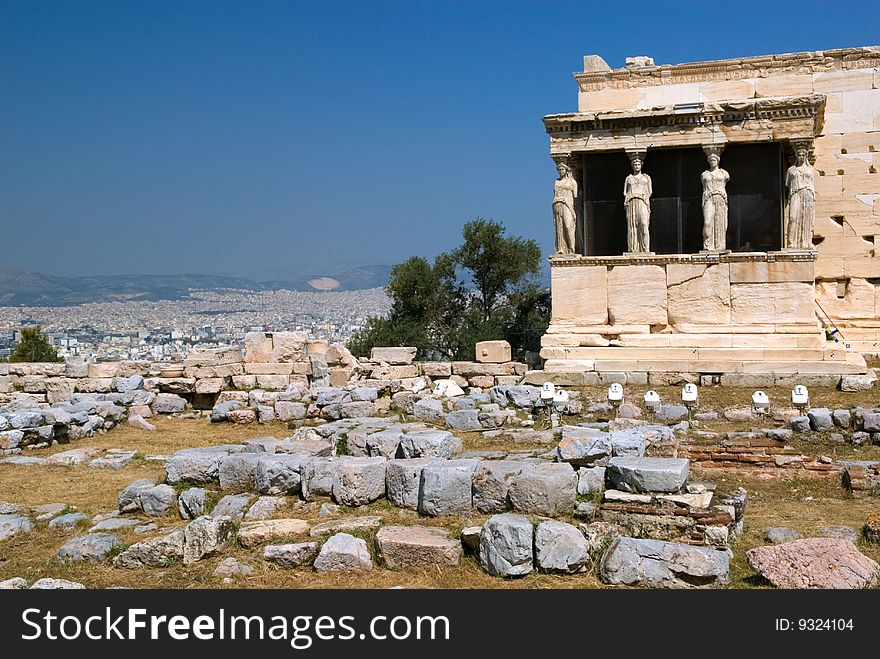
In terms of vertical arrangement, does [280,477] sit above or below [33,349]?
below

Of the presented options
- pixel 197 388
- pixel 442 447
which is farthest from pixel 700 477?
pixel 197 388

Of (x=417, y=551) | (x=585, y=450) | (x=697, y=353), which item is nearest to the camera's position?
(x=417, y=551)

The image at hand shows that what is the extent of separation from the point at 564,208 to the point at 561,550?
38.6 ft

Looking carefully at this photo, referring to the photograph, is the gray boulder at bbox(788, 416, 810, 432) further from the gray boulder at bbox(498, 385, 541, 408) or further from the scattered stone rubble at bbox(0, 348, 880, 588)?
the gray boulder at bbox(498, 385, 541, 408)

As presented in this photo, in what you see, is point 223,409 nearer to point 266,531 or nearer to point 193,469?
point 193,469

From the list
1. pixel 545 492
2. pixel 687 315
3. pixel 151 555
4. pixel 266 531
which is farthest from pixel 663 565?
pixel 687 315

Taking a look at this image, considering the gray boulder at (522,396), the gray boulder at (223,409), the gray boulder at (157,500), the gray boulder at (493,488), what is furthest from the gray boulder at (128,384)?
the gray boulder at (493,488)

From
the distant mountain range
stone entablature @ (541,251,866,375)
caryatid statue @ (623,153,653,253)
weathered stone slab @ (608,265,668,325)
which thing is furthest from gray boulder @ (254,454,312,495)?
the distant mountain range

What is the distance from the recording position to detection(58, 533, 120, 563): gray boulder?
713 centimetres

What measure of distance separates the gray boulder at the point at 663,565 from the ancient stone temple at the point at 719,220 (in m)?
9.79

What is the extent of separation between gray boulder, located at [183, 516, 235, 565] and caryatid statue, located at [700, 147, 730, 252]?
12.1 m

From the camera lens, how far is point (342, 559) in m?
6.79

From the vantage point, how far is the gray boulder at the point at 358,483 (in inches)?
313
